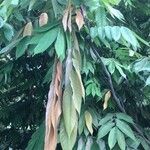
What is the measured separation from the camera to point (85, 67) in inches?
50.8

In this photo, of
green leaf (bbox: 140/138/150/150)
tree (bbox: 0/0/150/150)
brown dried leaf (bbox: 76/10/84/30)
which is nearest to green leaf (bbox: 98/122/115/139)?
tree (bbox: 0/0/150/150)

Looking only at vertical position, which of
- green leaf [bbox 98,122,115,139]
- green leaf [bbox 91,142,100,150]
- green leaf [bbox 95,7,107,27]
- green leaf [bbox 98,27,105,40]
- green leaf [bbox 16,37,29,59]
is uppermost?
green leaf [bbox 95,7,107,27]

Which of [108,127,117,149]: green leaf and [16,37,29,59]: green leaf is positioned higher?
[16,37,29,59]: green leaf

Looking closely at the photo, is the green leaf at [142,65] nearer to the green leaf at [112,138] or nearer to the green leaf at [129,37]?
the green leaf at [129,37]

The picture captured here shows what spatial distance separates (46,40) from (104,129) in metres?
0.37

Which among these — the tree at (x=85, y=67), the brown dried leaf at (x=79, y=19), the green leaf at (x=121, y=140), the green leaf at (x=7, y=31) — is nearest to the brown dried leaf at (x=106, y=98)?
the tree at (x=85, y=67)

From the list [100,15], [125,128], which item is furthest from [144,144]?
[100,15]

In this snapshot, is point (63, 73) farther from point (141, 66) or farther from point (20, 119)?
point (20, 119)

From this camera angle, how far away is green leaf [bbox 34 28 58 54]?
1.15m

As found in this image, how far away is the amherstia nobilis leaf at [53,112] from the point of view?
1.13 m

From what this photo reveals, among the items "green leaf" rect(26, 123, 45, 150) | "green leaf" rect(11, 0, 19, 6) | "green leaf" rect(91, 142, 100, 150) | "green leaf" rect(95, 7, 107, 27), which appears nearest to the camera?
"green leaf" rect(11, 0, 19, 6)

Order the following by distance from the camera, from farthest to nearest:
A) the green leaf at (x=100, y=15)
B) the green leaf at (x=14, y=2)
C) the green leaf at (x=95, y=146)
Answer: the green leaf at (x=95, y=146), the green leaf at (x=100, y=15), the green leaf at (x=14, y=2)

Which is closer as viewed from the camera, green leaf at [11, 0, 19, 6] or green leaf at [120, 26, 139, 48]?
green leaf at [11, 0, 19, 6]

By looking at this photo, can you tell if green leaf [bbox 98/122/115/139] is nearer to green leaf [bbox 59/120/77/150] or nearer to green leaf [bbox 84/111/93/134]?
green leaf [bbox 84/111/93/134]
